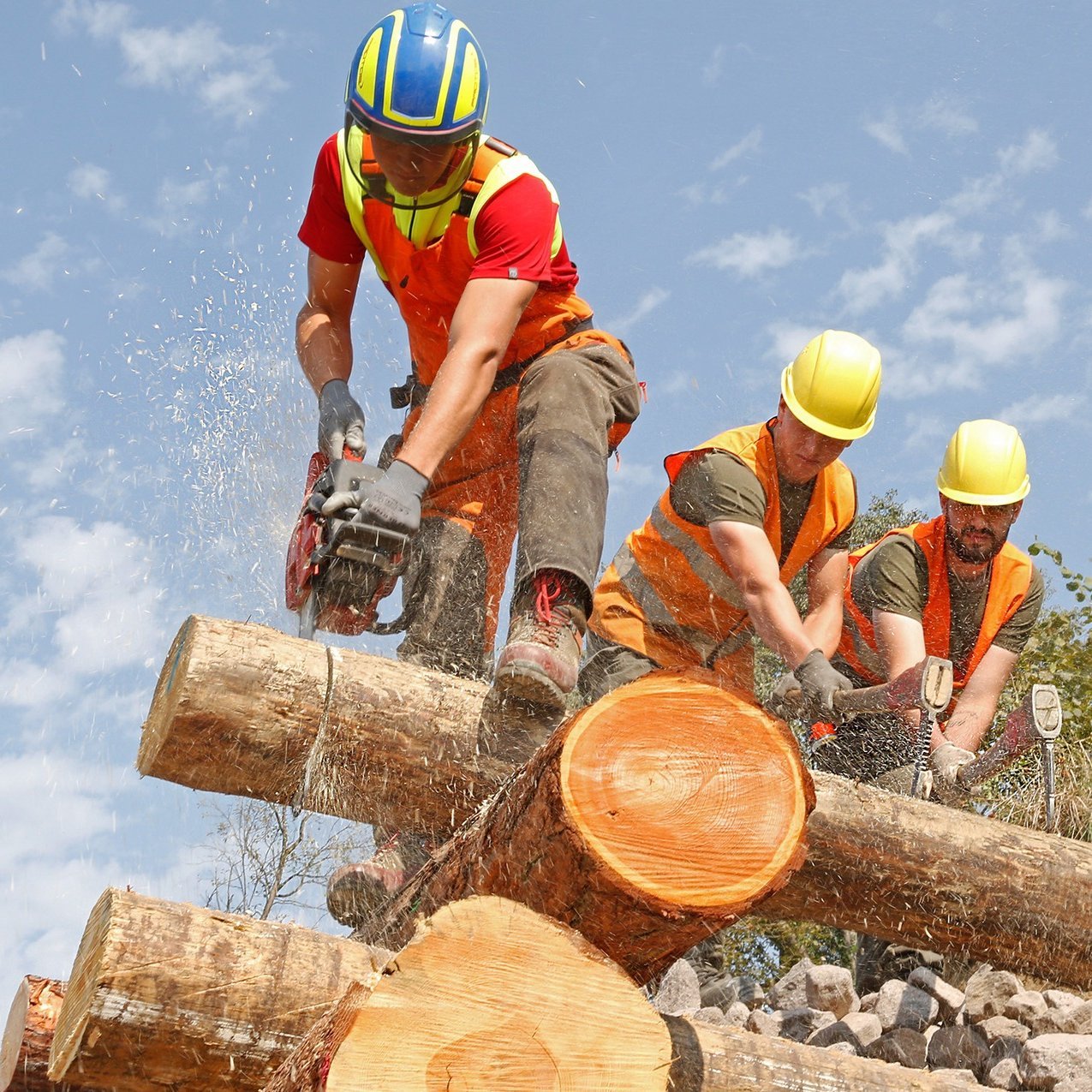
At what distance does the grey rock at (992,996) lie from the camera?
482cm

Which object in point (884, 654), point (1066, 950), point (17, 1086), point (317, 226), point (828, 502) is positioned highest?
point (317, 226)

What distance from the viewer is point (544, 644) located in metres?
3.40

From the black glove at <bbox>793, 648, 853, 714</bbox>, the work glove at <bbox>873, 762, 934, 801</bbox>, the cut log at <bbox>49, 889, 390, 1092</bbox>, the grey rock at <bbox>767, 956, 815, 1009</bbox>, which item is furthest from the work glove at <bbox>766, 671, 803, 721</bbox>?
the cut log at <bbox>49, 889, 390, 1092</bbox>

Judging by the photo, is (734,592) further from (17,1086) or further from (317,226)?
(17,1086)

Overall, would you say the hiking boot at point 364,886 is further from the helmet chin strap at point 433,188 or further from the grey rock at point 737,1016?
the helmet chin strap at point 433,188

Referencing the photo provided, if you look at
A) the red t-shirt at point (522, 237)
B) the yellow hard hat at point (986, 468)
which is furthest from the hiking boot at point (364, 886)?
the yellow hard hat at point (986, 468)

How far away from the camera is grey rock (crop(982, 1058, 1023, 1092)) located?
14.3 ft

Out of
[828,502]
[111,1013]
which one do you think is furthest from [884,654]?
[111,1013]

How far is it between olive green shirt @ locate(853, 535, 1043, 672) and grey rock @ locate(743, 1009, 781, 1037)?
1.45 meters

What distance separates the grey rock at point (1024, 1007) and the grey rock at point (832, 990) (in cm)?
53

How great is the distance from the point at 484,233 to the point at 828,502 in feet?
5.26

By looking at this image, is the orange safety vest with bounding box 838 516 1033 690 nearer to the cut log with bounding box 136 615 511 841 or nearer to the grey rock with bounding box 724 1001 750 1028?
the grey rock with bounding box 724 1001 750 1028

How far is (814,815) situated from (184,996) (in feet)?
5.51

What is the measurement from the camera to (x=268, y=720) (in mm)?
3326
